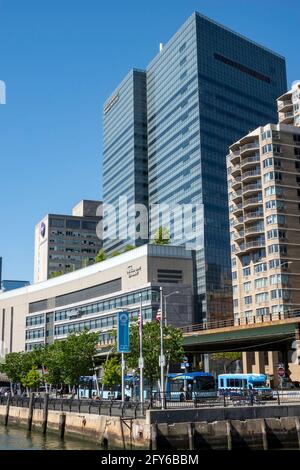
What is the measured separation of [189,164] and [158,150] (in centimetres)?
2651

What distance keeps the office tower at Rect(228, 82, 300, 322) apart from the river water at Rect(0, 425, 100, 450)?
6816 cm

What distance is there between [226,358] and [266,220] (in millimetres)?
33671

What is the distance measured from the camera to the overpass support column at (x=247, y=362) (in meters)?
123

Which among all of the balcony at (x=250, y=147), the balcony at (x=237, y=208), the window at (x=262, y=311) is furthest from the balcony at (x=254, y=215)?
the window at (x=262, y=311)

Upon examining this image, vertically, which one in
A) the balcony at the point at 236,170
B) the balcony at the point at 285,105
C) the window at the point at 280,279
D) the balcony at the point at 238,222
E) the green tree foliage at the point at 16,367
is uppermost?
the balcony at the point at 285,105

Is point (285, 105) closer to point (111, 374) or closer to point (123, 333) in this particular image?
point (111, 374)

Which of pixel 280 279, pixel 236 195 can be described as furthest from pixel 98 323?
pixel 280 279

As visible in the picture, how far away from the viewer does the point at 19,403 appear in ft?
237

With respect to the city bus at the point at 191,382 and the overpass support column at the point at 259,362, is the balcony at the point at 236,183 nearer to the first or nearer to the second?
the overpass support column at the point at 259,362

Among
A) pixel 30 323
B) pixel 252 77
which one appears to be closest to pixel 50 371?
pixel 30 323

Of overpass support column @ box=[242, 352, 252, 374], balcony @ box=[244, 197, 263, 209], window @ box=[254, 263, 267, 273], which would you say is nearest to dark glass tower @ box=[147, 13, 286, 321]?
overpass support column @ box=[242, 352, 252, 374]

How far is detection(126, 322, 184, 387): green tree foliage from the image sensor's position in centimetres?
6550

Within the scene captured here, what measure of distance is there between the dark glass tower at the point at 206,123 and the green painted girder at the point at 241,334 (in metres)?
51.6

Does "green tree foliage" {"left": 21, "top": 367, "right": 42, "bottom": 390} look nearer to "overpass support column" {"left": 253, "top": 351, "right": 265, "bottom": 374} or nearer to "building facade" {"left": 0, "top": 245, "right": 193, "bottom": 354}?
"building facade" {"left": 0, "top": 245, "right": 193, "bottom": 354}
